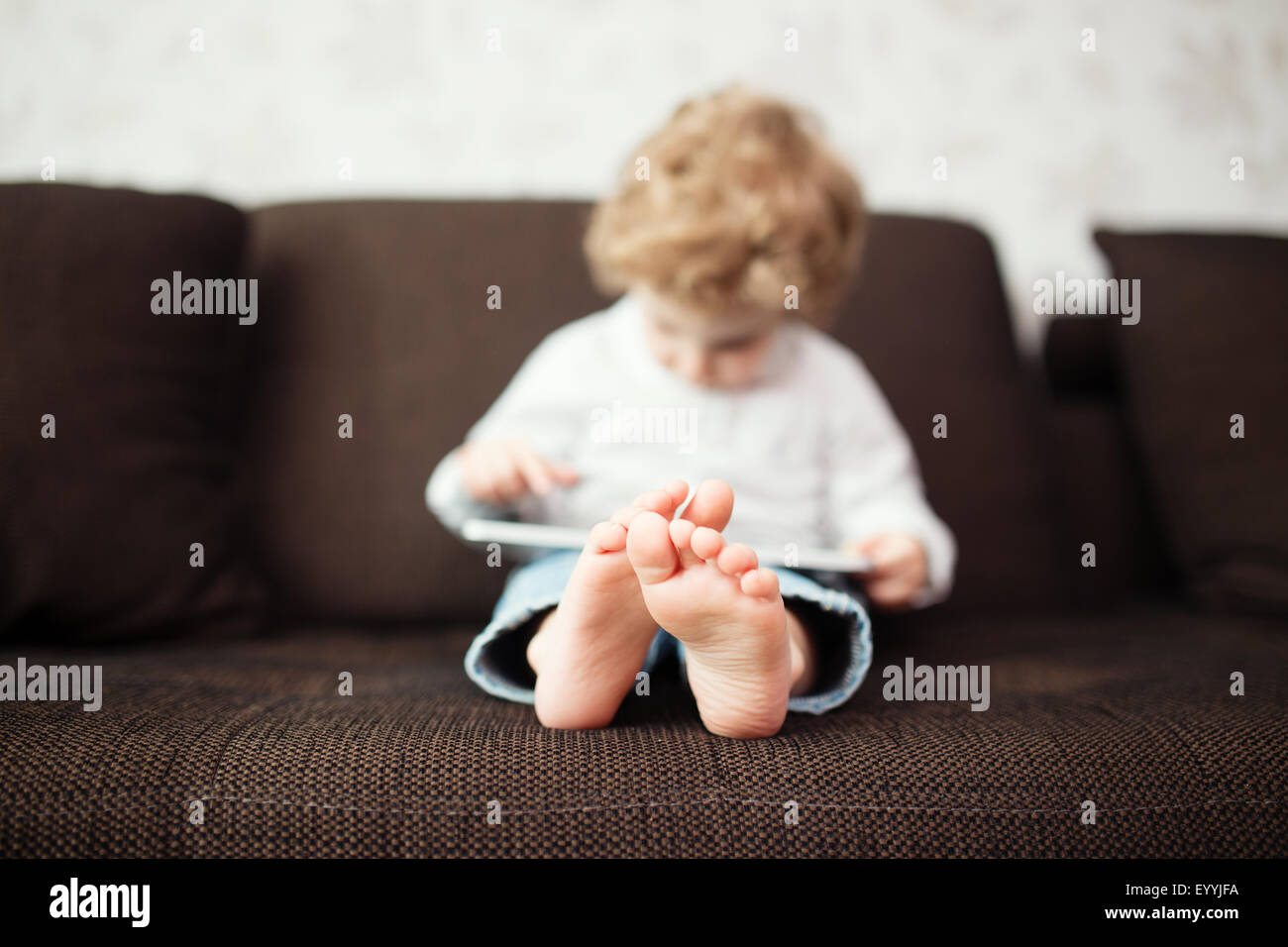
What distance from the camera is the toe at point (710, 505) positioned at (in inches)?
20.4

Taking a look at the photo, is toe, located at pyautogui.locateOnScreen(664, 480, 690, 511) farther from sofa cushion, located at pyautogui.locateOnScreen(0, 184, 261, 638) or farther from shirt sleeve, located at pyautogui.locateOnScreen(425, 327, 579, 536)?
sofa cushion, located at pyautogui.locateOnScreen(0, 184, 261, 638)

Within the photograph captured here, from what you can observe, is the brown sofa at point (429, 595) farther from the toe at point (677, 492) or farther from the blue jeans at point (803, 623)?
the toe at point (677, 492)

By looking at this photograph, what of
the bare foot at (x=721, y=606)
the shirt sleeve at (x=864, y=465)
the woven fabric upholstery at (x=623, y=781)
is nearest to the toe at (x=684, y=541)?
the bare foot at (x=721, y=606)

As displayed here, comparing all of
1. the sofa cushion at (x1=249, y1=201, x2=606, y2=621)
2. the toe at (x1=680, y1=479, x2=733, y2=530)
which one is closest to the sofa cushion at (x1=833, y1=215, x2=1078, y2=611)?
the sofa cushion at (x1=249, y1=201, x2=606, y2=621)

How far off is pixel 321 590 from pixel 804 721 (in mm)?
591

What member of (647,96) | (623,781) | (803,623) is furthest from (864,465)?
(647,96)

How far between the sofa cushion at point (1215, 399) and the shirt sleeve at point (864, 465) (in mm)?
374

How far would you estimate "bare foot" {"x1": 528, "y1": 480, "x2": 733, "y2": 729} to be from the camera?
51cm

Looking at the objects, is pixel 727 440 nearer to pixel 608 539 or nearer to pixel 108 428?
pixel 608 539

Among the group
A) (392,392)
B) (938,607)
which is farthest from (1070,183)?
(392,392)

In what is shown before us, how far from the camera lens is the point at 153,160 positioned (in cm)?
124

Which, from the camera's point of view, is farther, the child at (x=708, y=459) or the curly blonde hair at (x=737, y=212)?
the curly blonde hair at (x=737, y=212)

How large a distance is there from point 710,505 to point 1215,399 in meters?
0.88

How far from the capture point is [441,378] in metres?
0.99
